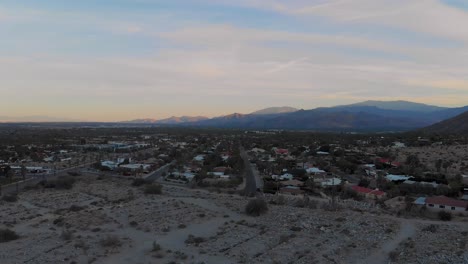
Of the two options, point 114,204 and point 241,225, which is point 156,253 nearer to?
point 241,225

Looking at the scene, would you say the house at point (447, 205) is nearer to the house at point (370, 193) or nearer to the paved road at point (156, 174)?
the house at point (370, 193)

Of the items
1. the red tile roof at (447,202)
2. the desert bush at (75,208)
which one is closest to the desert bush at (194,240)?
the desert bush at (75,208)

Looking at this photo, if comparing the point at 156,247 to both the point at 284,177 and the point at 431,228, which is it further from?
the point at 284,177

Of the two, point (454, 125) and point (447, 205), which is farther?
point (454, 125)

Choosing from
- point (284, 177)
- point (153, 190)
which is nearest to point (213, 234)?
point (153, 190)

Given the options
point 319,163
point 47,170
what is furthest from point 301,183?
point 47,170
